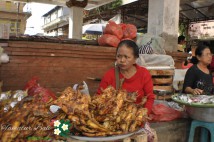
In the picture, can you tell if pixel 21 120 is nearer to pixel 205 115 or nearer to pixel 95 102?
pixel 95 102

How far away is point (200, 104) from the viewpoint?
275 centimetres

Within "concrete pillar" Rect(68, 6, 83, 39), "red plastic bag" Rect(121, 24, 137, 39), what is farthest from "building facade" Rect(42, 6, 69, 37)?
"red plastic bag" Rect(121, 24, 137, 39)

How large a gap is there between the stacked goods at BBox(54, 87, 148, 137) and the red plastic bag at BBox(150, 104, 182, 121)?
1.66 m

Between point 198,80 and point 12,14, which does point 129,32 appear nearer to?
point 198,80

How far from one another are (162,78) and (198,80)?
0.73 m

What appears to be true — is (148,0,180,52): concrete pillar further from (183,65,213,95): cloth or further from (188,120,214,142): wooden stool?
(188,120,214,142): wooden stool

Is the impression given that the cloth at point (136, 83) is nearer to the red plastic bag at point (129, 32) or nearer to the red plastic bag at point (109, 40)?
the red plastic bag at point (109, 40)

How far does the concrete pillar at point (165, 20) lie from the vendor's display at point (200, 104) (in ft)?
7.03

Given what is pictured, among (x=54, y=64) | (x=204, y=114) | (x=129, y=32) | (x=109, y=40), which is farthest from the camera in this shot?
(x=129, y=32)

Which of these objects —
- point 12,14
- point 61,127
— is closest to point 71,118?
point 61,127

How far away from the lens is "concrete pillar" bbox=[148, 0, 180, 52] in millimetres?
4859

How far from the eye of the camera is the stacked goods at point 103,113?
5.26 ft

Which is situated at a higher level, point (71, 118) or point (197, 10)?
point (197, 10)

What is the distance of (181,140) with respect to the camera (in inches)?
141
